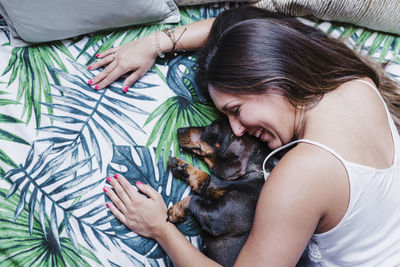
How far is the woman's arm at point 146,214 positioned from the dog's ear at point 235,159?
1.04 ft

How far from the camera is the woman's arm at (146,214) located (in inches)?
52.7

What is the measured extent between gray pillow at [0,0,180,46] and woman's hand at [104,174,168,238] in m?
0.74

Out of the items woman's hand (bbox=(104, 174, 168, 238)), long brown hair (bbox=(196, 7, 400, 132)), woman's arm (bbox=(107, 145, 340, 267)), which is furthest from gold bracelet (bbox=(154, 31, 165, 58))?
woman's arm (bbox=(107, 145, 340, 267))

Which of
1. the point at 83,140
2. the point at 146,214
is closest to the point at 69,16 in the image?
the point at 83,140

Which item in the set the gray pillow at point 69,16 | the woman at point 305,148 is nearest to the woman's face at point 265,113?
the woman at point 305,148

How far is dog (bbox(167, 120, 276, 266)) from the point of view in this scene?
1.46 meters

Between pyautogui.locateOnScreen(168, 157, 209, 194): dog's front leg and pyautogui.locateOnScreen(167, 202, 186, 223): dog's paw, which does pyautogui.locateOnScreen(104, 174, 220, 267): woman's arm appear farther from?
pyautogui.locateOnScreen(168, 157, 209, 194): dog's front leg

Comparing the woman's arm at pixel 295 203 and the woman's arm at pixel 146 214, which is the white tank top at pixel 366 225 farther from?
the woman's arm at pixel 146 214

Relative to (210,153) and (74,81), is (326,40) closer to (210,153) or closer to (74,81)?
(210,153)

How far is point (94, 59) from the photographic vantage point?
1.69 m

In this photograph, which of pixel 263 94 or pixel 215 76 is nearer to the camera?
pixel 263 94

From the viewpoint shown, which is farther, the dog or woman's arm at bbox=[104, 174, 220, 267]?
the dog

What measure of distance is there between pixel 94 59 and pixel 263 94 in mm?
926

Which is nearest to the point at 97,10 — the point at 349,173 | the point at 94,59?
the point at 94,59
